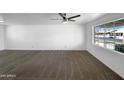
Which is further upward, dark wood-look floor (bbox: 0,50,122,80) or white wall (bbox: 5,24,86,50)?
white wall (bbox: 5,24,86,50)

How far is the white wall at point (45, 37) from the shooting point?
1043 centimetres

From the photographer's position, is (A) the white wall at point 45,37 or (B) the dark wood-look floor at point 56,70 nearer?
(B) the dark wood-look floor at point 56,70

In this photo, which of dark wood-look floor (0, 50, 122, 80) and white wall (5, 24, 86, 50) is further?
white wall (5, 24, 86, 50)

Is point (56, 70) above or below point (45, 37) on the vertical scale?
below

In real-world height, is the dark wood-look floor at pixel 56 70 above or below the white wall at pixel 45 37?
below

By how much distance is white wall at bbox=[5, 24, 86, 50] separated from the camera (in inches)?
411

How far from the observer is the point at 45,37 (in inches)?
418

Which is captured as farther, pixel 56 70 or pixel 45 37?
pixel 45 37
